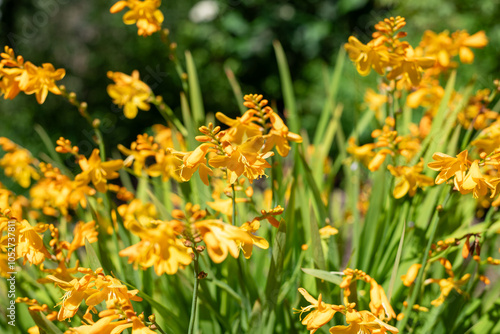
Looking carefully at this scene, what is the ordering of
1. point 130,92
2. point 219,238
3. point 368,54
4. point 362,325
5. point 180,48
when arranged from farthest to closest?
point 180,48 < point 130,92 < point 368,54 < point 362,325 < point 219,238

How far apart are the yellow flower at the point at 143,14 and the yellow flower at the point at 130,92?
0.21 m

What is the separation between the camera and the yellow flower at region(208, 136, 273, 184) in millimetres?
782

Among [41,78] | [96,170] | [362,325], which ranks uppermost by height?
[41,78]

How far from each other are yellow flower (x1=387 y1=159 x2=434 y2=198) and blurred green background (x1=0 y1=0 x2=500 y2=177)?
132 inches

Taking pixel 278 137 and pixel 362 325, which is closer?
pixel 362 325

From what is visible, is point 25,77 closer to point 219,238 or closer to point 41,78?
point 41,78

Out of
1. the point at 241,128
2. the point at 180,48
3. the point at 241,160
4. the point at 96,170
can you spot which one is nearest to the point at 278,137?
the point at 241,128

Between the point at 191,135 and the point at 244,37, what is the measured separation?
13.3ft

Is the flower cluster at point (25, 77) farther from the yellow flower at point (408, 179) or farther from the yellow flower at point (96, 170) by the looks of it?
the yellow flower at point (408, 179)

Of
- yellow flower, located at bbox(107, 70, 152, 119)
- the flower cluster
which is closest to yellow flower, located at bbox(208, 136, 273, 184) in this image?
the flower cluster

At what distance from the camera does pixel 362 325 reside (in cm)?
78

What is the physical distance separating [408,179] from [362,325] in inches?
20.9

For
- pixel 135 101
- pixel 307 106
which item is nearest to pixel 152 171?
pixel 135 101

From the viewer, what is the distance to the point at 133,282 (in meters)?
1.20
